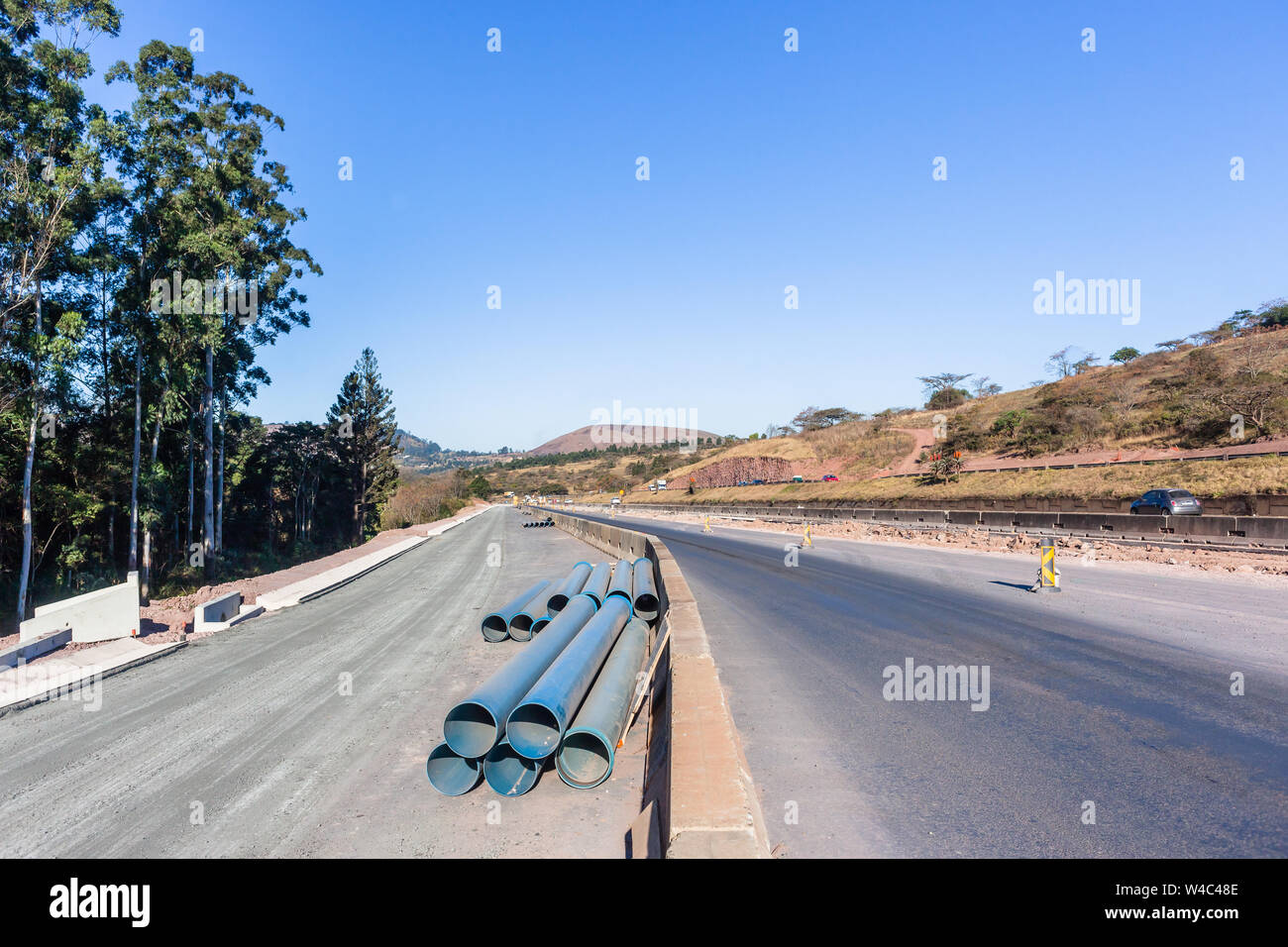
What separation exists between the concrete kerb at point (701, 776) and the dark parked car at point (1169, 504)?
81.5ft

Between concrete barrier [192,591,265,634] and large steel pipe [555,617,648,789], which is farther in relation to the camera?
concrete barrier [192,591,265,634]

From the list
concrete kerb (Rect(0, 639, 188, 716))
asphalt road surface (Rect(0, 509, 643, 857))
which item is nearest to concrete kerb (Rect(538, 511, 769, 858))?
asphalt road surface (Rect(0, 509, 643, 857))

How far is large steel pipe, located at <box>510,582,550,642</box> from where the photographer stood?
1066cm

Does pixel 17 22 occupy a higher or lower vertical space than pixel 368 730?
higher

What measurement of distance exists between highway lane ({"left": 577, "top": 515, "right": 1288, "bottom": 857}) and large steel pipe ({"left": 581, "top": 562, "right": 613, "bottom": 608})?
186cm

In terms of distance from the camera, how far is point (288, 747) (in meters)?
5.88

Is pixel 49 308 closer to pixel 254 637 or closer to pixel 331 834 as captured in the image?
pixel 254 637

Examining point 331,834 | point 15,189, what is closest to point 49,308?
point 15,189

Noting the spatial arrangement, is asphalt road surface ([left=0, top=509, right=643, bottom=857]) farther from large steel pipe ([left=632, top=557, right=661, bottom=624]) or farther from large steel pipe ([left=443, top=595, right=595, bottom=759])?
large steel pipe ([left=632, top=557, right=661, bottom=624])

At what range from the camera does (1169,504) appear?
24.5m

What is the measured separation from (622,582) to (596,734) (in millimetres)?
6309

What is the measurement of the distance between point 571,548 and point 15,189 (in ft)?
69.3
